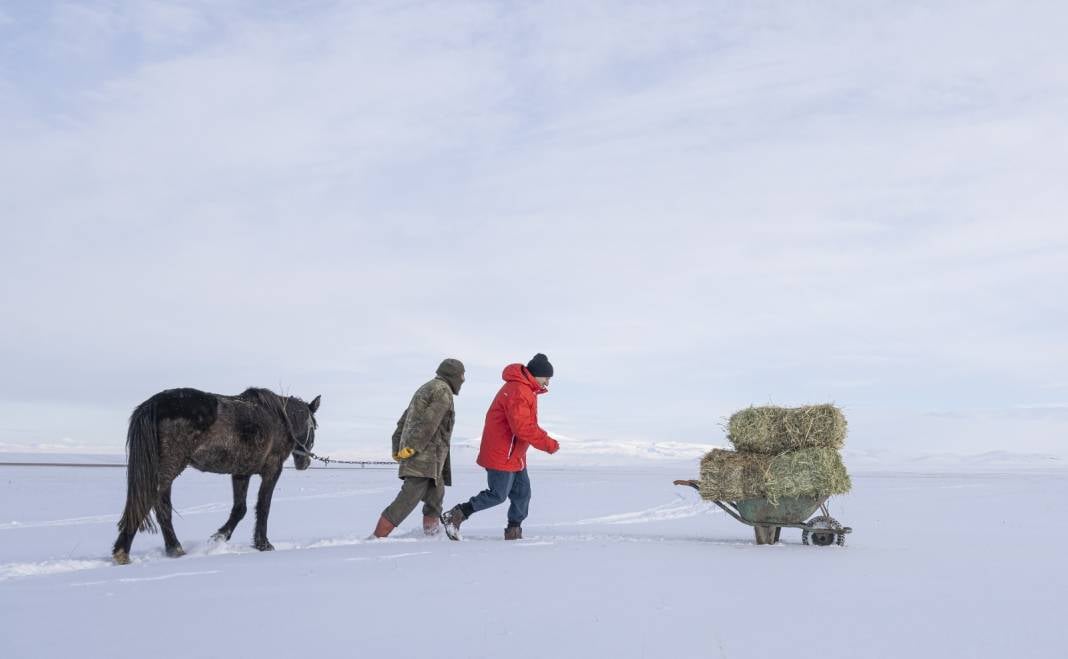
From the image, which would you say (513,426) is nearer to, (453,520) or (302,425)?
(453,520)

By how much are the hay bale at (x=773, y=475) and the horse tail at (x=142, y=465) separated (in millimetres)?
5338

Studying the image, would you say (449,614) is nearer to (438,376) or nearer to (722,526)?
(438,376)

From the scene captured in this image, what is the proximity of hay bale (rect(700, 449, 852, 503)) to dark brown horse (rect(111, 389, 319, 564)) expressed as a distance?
168 inches

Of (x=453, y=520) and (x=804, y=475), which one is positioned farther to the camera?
(x=453, y=520)

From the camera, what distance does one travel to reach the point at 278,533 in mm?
12602

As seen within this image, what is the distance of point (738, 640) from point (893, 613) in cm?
141

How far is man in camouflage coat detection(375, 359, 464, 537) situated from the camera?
1029 centimetres

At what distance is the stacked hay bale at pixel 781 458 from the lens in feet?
33.0

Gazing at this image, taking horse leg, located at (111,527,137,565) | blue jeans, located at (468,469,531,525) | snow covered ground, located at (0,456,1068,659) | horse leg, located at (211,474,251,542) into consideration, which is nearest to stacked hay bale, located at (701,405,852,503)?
snow covered ground, located at (0,456,1068,659)

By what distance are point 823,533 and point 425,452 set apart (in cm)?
414

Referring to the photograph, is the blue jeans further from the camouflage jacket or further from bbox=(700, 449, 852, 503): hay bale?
bbox=(700, 449, 852, 503): hay bale

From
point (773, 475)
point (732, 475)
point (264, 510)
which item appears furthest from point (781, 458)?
point (264, 510)

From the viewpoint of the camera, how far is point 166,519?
28.8 ft

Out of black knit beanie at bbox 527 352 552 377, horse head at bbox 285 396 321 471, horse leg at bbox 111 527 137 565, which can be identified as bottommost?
horse leg at bbox 111 527 137 565
